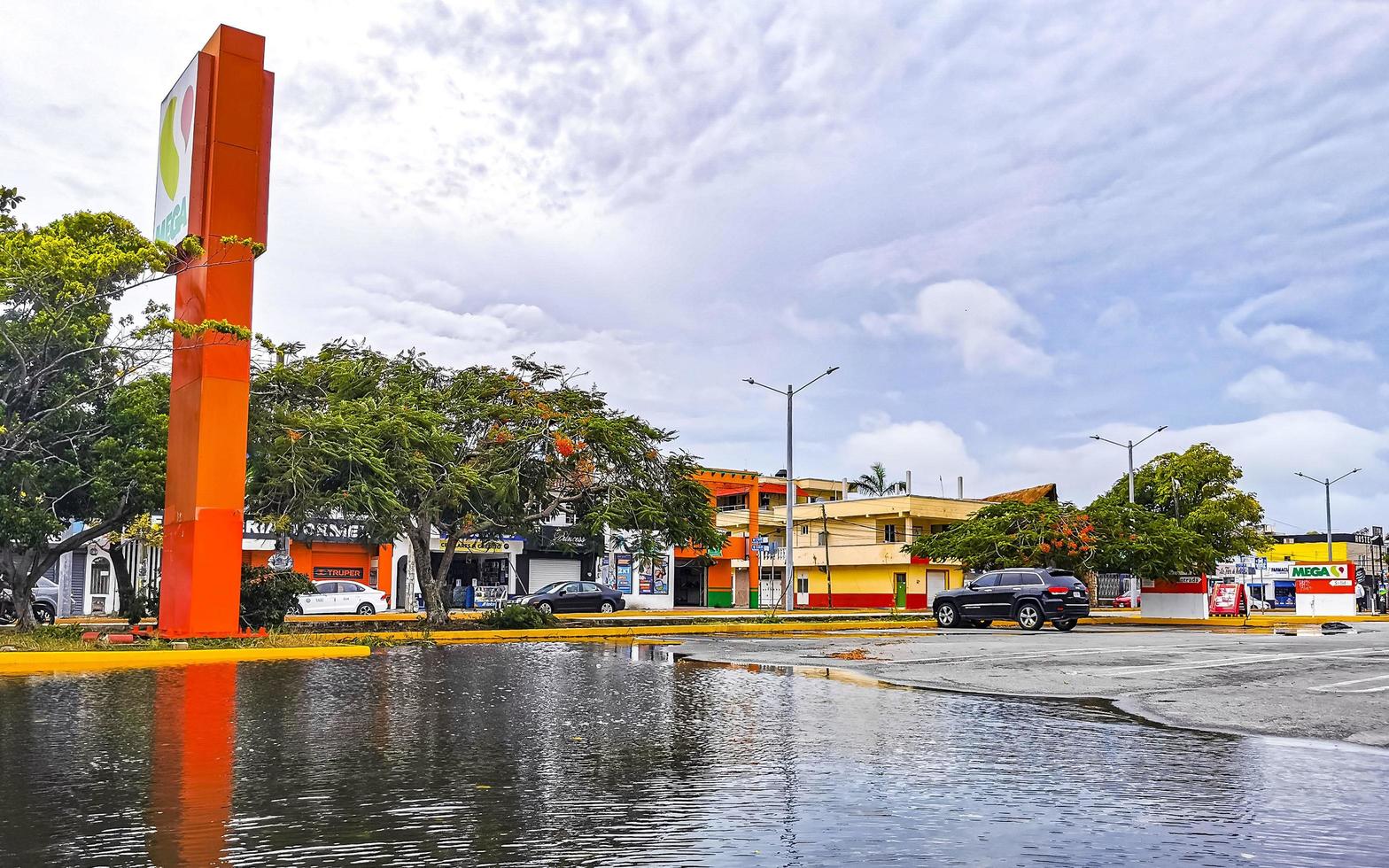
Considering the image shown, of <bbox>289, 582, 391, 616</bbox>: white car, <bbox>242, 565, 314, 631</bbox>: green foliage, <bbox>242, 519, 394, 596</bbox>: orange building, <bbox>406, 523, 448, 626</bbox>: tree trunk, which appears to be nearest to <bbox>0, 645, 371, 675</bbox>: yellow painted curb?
<bbox>242, 565, 314, 631</bbox>: green foliage

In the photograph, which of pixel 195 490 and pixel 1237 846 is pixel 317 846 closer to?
pixel 1237 846

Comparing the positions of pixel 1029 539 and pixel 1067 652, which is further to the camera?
pixel 1029 539

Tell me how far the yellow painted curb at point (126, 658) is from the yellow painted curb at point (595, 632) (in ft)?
13.5

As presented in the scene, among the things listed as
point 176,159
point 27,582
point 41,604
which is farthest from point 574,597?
point 176,159

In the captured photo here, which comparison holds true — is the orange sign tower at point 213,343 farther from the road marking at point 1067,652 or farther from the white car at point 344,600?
the white car at point 344,600

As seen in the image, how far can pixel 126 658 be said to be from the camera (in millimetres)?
16875

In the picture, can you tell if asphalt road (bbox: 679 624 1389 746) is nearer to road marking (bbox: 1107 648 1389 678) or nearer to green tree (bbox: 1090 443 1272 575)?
road marking (bbox: 1107 648 1389 678)

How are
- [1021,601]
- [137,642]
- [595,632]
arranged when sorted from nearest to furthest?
1. [137,642]
2. [595,632]
3. [1021,601]

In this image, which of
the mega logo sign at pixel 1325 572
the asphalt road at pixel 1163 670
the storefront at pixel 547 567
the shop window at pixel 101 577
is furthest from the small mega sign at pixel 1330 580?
the shop window at pixel 101 577

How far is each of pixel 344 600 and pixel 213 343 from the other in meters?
23.5

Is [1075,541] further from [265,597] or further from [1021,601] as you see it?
[265,597]

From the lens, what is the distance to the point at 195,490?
20.5 meters

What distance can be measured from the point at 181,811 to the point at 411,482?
20.9 meters

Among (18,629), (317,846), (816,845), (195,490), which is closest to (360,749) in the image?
(317,846)
